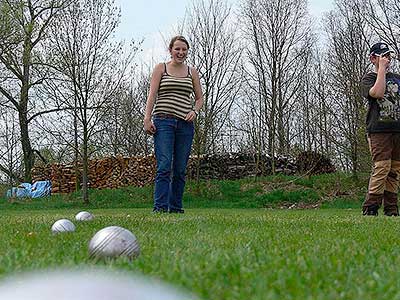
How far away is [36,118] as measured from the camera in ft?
79.9

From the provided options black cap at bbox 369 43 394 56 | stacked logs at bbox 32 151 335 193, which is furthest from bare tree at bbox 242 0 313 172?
black cap at bbox 369 43 394 56

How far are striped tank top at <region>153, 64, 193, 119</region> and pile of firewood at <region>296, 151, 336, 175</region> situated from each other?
51.4ft

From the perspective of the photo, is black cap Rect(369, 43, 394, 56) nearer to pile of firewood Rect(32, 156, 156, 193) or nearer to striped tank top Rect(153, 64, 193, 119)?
striped tank top Rect(153, 64, 193, 119)

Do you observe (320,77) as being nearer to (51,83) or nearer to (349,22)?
(349,22)

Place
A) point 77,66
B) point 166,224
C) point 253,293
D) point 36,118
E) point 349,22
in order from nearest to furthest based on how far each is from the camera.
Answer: point 253,293 < point 166,224 < point 77,66 < point 349,22 < point 36,118

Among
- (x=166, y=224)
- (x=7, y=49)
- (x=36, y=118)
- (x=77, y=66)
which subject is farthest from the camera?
(x=36, y=118)

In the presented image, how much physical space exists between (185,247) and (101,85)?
52.3ft

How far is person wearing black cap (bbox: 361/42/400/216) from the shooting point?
6.41 metres

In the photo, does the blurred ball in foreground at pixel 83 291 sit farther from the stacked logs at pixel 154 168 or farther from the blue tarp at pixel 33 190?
the blue tarp at pixel 33 190

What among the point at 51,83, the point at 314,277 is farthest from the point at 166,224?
the point at 51,83

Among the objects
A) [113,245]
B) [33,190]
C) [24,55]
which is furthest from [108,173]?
[113,245]

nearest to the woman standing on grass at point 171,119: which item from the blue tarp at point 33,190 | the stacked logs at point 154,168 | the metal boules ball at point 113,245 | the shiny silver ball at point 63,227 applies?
the shiny silver ball at point 63,227

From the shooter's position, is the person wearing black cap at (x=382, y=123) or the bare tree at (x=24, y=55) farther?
the bare tree at (x=24, y=55)

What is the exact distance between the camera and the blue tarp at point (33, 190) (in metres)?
22.0
